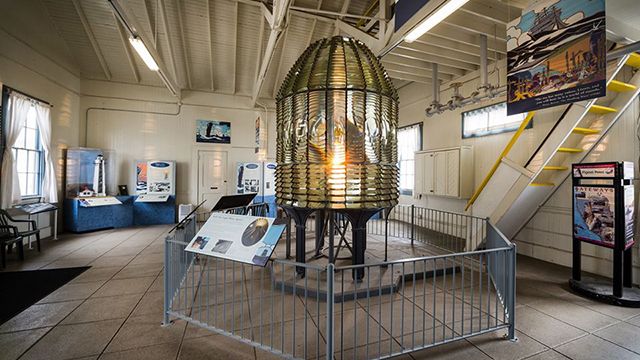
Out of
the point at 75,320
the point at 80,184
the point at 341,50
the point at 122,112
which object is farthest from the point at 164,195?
the point at 341,50

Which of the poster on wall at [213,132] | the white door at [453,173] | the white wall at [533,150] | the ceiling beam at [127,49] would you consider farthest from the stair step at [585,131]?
the ceiling beam at [127,49]

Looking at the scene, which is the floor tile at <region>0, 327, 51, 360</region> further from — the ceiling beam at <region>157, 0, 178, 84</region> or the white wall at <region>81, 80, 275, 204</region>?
the white wall at <region>81, 80, 275, 204</region>

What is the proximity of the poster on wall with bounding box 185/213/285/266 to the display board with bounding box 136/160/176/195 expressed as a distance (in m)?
7.38

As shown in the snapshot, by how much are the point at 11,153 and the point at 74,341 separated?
216 inches

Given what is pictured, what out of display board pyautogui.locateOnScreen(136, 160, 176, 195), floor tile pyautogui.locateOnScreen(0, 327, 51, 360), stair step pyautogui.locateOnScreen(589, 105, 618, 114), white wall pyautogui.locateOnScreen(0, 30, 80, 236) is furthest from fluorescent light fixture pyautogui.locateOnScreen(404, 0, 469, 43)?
display board pyautogui.locateOnScreen(136, 160, 176, 195)

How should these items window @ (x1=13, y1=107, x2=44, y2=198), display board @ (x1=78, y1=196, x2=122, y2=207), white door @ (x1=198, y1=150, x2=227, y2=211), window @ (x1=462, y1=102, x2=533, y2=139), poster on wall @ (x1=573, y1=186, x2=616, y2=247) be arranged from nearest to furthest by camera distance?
1. poster on wall @ (x1=573, y1=186, x2=616, y2=247)
2. window @ (x1=462, y1=102, x2=533, y2=139)
3. window @ (x1=13, y1=107, x2=44, y2=198)
4. display board @ (x1=78, y1=196, x2=122, y2=207)
5. white door @ (x1=198, y1=150, x2=227, y2=211)

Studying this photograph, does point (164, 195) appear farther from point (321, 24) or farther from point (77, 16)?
point (321, 24)

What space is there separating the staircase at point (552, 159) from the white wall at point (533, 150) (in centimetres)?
22

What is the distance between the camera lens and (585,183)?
3.96m

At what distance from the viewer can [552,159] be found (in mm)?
4633

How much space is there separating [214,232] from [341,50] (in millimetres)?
2996

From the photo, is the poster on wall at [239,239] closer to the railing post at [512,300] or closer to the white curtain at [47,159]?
the railing post at [512,300]

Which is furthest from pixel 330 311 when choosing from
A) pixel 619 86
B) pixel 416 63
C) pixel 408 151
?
pixel 408 151

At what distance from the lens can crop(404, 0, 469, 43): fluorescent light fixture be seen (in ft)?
10.6
